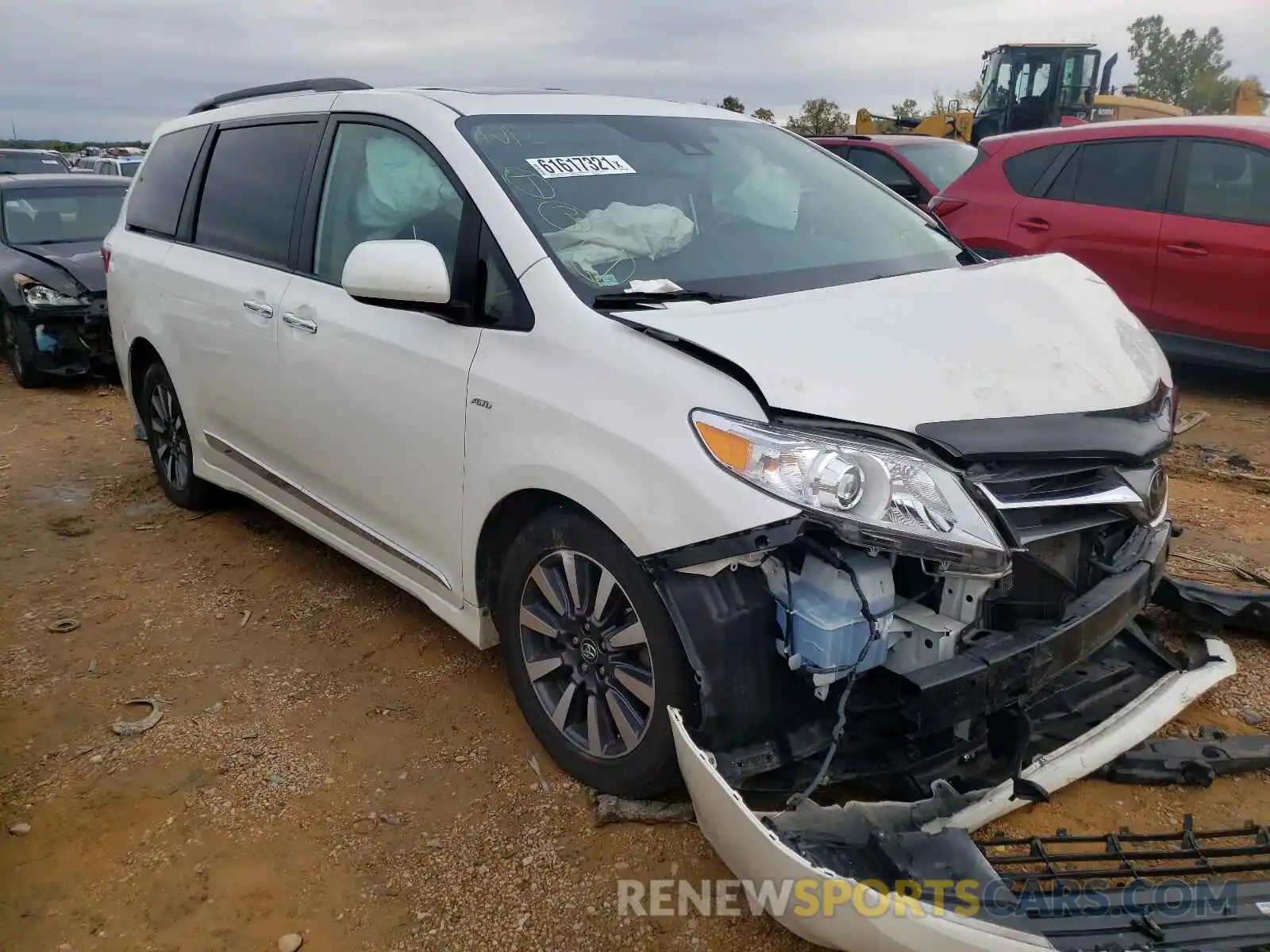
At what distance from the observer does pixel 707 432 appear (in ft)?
7.04

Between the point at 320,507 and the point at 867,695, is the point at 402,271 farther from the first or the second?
the point at 867,695

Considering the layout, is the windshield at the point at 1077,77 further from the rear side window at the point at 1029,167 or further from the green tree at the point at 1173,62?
the green tree at the point at 1173,62

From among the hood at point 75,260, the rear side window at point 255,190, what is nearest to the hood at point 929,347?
the rear side window at point 255,190

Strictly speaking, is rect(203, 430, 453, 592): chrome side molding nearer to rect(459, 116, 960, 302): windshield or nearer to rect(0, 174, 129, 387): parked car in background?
rect(459, 116, 960, 302): windshield

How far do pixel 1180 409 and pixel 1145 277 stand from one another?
2.82 feet

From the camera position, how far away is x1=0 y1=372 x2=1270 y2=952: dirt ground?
7.68 feet

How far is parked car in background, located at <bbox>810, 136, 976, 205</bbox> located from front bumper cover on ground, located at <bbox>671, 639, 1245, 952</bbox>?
721 cm

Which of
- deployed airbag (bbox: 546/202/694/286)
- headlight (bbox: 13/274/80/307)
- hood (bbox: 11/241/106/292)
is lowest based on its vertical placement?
headlight (bbox: 13/274/80/307)

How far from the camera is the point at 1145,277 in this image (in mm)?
6141

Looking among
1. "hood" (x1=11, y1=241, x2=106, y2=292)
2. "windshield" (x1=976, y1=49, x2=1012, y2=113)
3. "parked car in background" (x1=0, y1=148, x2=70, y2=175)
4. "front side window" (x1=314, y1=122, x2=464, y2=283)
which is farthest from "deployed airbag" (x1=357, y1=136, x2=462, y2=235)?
"windshield" (x1=976, y1=49, x2=1012, y2=113)

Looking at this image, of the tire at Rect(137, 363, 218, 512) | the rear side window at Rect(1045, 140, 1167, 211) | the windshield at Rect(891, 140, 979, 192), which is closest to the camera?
the tire at Rect(137, 363, 218, 512)

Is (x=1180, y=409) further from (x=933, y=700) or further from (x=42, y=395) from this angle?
(x=42, y=395)

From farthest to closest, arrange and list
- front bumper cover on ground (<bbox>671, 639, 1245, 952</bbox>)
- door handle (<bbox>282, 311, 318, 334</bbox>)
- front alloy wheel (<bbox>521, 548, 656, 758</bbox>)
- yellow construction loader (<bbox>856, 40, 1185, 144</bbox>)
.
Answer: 1. yellow construction loader (<bbox>856, 40, 1185, 144</bbox>)
2. door handle (<bbox>282, 311, 318, 334</bbox>)
3. front alloy wheel (<bbox>521, 548, 656, 758</bbox>)
4. front bumper cover on ground (<bbox>671, 639, 1245, 952</bbox>)

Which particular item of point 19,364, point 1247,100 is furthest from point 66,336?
point 1247,100
